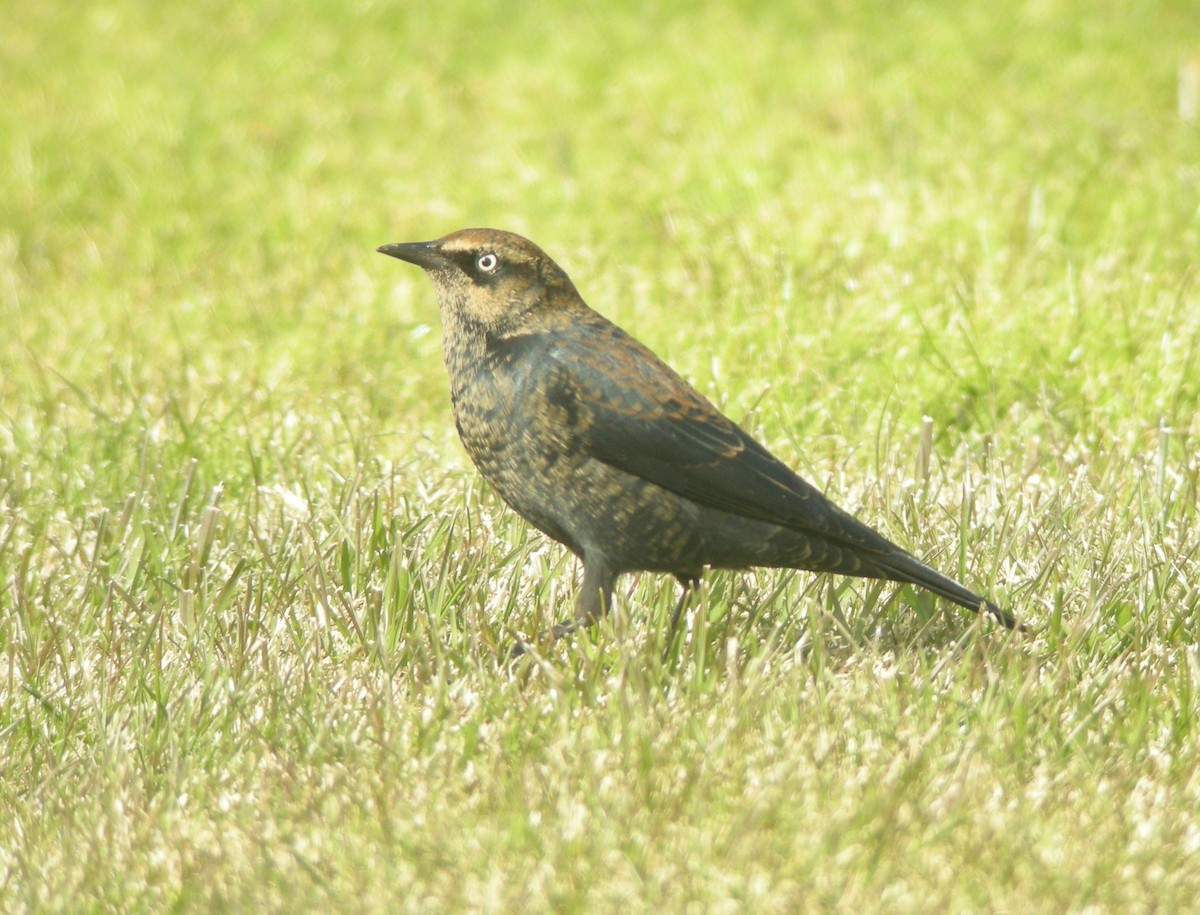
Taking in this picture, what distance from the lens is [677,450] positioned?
4.24m

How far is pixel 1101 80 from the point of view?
8.93 meters

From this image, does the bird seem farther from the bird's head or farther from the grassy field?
the grassy field

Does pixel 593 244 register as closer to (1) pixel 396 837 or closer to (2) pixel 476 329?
(2) pixel 476 329

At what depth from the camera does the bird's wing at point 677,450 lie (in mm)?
4207

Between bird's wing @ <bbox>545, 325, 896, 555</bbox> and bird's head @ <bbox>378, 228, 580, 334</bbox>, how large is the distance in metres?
→ 0.20

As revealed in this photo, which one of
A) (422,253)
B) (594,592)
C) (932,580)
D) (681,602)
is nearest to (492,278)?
(422,253)

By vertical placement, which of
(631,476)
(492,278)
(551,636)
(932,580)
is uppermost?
(492,278)

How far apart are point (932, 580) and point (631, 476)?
79cm

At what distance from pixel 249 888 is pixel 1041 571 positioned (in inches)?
91.5

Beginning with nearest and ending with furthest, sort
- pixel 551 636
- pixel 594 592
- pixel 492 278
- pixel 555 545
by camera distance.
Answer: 1. pixel 551 636
2. pixel 594 592
3. pixel 492 278
4. pixel 555 545

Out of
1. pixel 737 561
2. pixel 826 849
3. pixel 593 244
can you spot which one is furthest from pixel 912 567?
pixel 593 244

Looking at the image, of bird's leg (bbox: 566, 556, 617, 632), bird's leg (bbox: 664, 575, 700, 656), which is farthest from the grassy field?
bird's leg (bbox: 566, 556, 617, 632)

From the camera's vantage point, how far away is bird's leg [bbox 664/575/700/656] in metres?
4.32

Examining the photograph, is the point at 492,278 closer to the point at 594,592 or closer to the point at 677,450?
the point at 677,450
